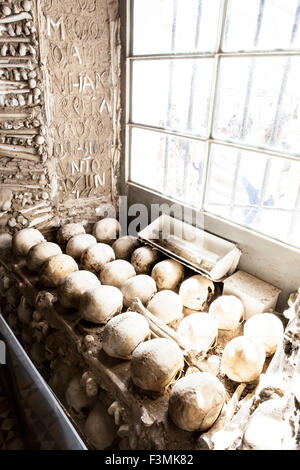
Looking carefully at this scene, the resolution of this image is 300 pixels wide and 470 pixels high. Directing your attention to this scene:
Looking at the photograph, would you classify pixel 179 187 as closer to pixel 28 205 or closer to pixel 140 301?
pixel 140 301

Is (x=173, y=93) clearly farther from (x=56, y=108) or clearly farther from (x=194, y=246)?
(x=194, y=246)

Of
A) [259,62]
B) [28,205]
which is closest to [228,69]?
[259,62]

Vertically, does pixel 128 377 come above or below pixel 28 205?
below

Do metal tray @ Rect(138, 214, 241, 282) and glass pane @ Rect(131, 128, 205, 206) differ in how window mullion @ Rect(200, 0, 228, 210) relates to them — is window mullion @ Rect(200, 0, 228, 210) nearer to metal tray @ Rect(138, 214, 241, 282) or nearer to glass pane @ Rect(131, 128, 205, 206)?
glass pane @ Rect(131, 128, 205, 206)

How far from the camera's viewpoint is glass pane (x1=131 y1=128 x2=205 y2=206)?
381 cm

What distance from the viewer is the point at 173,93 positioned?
3832 mm

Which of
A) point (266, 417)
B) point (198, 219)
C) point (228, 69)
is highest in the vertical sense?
point (228, 69)

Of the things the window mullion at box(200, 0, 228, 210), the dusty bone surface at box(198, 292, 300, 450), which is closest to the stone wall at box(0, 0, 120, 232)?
the window mullion at box(200, 0, 228, 210)

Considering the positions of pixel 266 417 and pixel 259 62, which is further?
pixel 259 62

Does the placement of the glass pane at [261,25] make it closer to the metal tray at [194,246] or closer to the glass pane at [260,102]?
the glass pane at [260,102]

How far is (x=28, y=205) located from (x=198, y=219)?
2.20m

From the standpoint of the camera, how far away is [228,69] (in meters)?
3.19

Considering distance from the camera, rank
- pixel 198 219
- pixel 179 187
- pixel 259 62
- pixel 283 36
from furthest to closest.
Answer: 1. pixel 179 187
2. pixel 198 219
3. pixel 259 62
4. pixel 283 36

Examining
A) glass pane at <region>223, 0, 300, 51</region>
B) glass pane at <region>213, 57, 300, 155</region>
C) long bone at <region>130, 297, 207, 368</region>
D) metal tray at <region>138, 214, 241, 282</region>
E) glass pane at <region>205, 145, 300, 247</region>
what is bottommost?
long bone at <region>130, 297, 207, 368</region>
